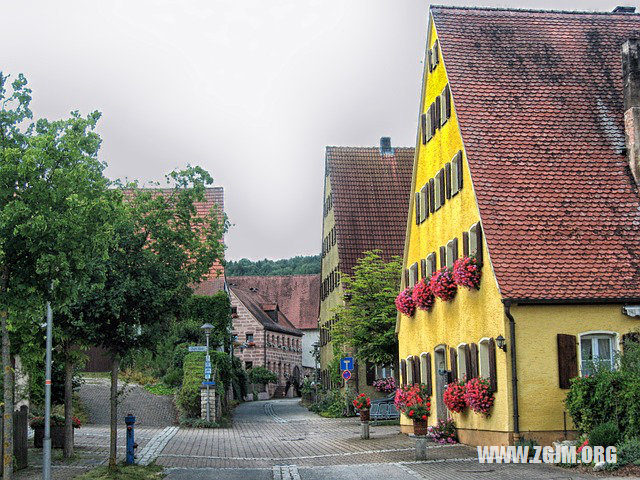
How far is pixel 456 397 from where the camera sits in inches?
Result: 917

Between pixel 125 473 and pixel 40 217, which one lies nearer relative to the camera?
pixel 40 217

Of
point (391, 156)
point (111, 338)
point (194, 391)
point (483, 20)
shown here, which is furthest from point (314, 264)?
point (111, 338)

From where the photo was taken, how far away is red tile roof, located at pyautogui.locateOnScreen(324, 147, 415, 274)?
154 ft

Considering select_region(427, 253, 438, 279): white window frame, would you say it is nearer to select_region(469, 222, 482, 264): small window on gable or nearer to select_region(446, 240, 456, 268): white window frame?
select_region(446, 240, 456, 268): white window frame

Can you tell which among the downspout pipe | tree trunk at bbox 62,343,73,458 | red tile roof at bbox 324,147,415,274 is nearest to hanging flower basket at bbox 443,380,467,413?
the downspout pipe

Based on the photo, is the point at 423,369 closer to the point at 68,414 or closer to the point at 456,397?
the point at 456,397

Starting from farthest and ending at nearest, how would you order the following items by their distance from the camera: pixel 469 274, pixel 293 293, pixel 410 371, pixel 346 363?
1. pixel 293 293
2. pixel 346 363
3. pixel 410 371
4. pixel 469 274

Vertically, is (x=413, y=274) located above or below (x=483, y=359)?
above

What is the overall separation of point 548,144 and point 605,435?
8.87 metres

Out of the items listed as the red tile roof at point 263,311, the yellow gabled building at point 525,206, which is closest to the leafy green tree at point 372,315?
the yellow gabled building at point 525,206

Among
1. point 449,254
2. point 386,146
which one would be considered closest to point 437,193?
point 449,254

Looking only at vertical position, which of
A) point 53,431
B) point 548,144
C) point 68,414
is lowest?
point 53,431

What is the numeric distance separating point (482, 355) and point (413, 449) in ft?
10.3

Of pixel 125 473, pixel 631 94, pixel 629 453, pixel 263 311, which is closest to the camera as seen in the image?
pixel 629 453
